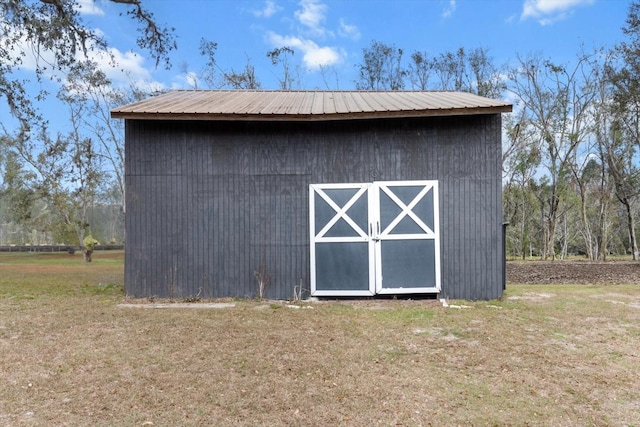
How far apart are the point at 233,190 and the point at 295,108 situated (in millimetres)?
1771

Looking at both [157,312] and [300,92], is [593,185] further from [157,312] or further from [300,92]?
[157,312]

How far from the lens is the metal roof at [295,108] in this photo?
641 centimetres

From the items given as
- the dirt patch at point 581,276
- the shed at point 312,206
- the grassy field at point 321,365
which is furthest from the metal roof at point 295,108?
the dirt patch at point 581,276

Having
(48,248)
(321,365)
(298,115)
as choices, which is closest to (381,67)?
(298,115)

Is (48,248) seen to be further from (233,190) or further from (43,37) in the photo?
(233,190)

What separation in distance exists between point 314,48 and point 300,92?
518 inches

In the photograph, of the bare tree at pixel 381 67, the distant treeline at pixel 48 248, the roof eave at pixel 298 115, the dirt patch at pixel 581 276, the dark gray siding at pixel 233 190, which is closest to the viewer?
the roof eave at pixel 298 115

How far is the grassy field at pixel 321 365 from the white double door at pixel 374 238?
55 cm

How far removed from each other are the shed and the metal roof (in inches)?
6.7

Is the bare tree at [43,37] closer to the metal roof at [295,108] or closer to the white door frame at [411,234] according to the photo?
the metal roof at [295,108]

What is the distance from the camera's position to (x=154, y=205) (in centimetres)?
688

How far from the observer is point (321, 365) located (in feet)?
12.1

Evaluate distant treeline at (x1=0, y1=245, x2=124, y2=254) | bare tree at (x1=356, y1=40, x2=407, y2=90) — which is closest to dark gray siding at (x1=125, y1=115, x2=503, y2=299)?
bare tree at (x1=356, y1=40, x2=407, y2=90)

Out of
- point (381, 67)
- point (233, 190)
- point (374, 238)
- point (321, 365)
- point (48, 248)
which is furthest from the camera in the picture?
point (48, 248)
